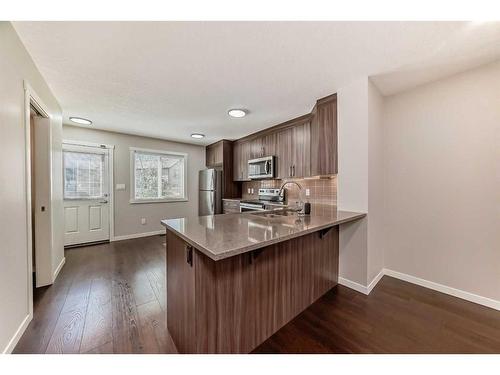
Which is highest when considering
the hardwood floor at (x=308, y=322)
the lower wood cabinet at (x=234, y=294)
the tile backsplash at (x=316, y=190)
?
the tile backsplash at (x=316, y=190)

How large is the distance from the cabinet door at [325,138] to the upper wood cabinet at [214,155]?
2.64 meters

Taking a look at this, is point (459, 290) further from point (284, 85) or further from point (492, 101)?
point (284, 85)

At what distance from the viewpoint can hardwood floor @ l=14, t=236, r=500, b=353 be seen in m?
1.42

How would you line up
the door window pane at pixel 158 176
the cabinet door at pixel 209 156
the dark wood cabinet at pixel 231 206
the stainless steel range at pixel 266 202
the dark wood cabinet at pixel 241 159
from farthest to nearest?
the cabinet door at pixel 209 156, the door window pane at pixel 158 176, the dark wood cabinet at pixel 241 159, the dark wood cabinet at pixel 231 206, the stainless steel range at pixel 266 202

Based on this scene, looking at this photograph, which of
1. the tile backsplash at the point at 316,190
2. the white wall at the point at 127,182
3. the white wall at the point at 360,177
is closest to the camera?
the white wall at the point at 360,177

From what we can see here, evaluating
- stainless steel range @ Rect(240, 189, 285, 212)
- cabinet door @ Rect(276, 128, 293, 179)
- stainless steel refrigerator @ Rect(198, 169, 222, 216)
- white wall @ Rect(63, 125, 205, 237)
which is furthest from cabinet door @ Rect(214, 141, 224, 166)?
cabinet door @ Rect(276, 128, 293, 179)

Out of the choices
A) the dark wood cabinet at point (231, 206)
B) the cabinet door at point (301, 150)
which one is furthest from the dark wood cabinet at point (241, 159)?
the cabinet door at point (301, 150)

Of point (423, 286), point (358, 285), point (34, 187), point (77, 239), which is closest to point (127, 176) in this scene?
point (77, 239)

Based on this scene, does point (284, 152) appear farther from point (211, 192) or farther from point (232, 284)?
point (232, 284)

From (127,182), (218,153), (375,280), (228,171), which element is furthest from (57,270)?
(375,280)

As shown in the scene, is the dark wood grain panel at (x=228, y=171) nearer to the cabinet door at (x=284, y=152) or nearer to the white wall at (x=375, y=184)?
the cabinet door at (x=284, y=152)

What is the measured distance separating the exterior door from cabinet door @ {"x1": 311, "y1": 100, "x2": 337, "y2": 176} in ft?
13.7

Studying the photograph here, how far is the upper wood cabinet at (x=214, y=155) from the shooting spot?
4875 mm

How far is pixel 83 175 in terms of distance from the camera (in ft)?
12.8
